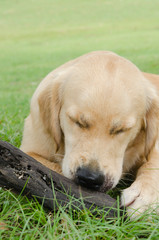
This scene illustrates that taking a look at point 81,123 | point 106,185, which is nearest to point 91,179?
point 106,185

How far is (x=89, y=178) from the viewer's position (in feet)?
8.65

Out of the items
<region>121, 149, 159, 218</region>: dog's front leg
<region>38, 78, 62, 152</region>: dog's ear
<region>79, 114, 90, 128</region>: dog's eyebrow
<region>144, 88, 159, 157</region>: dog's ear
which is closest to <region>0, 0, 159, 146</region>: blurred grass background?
<region>38, 78, 62, 152</region>: dog's ear


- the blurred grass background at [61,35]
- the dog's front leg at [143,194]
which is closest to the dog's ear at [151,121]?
the dog's front leg at [143,194]

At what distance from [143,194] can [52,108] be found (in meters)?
1.23

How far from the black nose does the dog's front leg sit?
0.26 meters

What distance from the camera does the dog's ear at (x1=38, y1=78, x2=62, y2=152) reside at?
11.2 ft

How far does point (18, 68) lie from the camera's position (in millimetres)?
16141

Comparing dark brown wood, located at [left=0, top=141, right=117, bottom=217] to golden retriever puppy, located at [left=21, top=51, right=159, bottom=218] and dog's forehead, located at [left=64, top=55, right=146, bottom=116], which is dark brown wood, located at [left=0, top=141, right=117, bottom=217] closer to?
golden retriever puppy, located at [left=21, top=51, right=159, bottom=218]

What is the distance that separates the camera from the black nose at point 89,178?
2.64 m

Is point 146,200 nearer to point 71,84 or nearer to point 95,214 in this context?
point 95,214

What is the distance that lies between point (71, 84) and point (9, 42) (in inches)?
1058

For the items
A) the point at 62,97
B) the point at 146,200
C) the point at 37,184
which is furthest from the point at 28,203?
the point at 62,97

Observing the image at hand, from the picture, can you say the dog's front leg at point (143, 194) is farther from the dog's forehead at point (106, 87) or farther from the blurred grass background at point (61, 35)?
the blurred grass background at point (61, 35)

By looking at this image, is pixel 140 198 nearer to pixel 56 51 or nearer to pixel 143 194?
pixel 143 194
